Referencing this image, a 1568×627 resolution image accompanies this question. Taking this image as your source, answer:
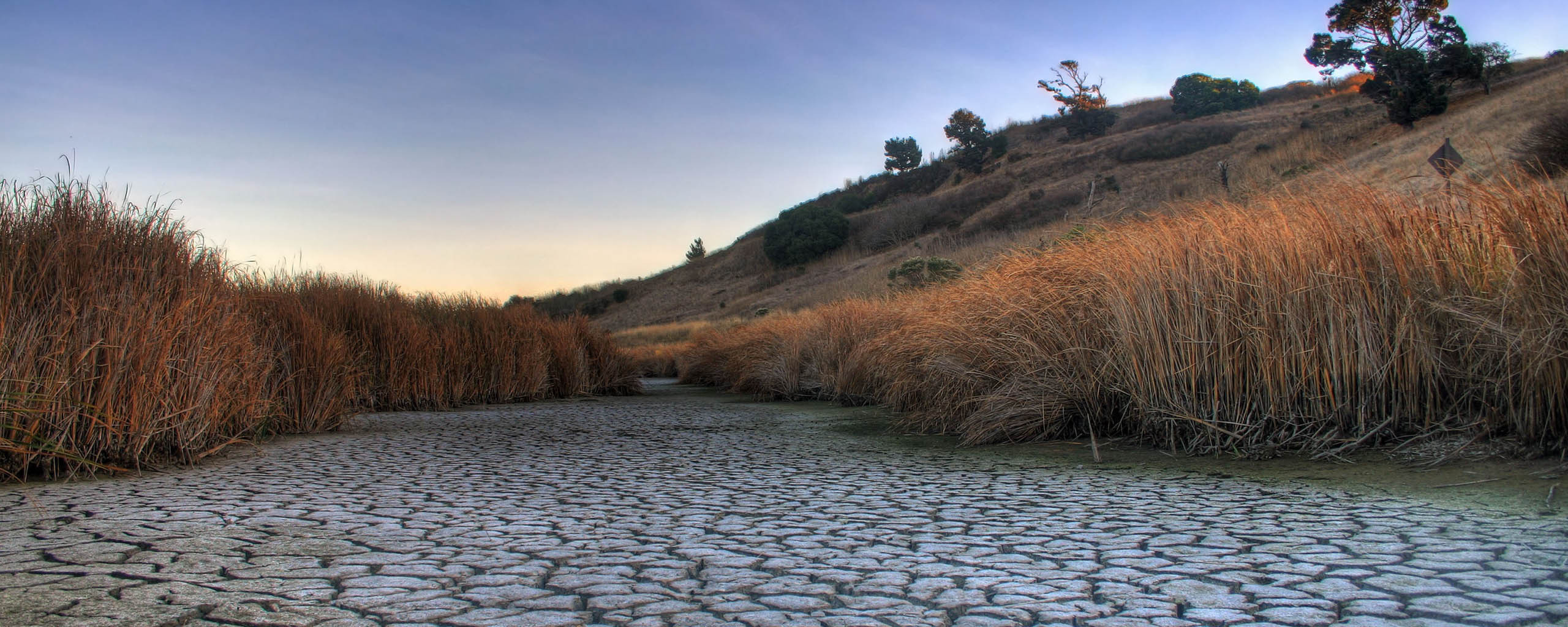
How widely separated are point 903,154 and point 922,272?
141 feet

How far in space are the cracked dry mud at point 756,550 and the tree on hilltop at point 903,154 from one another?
184 ft

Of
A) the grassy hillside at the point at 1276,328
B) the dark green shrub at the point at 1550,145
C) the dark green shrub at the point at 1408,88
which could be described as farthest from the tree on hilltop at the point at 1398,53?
the grassy hillside at the point at 1276,328

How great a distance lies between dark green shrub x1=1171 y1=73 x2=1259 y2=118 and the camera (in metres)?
54.2

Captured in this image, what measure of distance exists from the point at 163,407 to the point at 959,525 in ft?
13.9

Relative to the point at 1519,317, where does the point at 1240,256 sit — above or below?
above

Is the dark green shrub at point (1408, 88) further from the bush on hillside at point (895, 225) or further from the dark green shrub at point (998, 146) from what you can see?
the dark green shrub at point (998, 146)

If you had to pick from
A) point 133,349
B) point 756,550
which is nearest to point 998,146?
point 133,349

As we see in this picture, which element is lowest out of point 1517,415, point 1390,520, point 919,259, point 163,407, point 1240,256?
point 1390,520

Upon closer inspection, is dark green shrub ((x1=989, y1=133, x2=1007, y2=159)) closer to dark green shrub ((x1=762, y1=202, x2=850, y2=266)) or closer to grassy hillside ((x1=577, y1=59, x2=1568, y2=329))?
grassy hillside ((x1=577, y1=59, x2=1568, y2=329))

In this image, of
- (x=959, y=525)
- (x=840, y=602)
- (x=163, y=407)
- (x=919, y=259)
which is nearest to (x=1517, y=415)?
(x=959, y=525)

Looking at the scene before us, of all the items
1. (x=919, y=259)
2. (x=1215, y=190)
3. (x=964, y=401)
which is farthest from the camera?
(x=1215, y=190)

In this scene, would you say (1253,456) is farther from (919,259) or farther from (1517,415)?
(919,259)

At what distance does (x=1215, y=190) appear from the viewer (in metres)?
25.4

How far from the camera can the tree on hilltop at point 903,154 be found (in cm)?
5859
